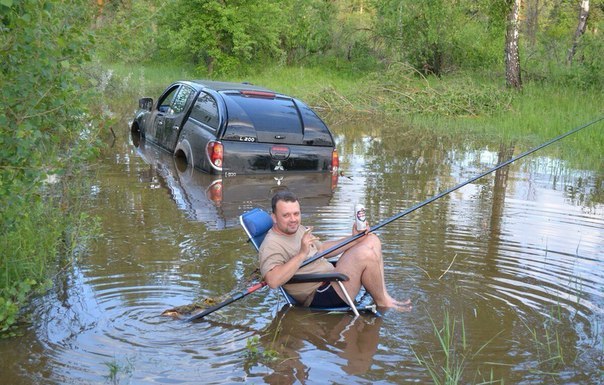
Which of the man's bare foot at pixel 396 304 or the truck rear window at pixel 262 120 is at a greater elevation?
the truck rear window at pixel 262 120

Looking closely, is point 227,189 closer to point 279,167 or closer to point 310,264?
Result: point 279,167

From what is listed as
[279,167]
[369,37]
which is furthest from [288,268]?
[369,37]

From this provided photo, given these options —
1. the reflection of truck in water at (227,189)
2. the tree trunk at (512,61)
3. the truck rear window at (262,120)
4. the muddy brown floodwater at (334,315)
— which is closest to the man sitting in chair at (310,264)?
the muddy brown floodwater at (334,315)

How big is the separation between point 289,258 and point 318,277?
30 centimetres

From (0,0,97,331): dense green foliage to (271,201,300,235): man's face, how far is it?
1593 millimetres

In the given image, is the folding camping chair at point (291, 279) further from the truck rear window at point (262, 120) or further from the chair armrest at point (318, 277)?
the truck rear window at point (262, 120)

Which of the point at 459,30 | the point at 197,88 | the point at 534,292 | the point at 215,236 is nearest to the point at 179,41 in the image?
the point at 459,30

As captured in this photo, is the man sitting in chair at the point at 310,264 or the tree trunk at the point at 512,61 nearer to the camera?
the man sitting in chair at the point at 310,264

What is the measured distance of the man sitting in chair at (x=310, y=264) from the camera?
6535 mm

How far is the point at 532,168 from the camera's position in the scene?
14367 mm

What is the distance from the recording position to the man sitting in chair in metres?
6.54

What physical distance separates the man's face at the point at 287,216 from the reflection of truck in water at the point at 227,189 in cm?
293

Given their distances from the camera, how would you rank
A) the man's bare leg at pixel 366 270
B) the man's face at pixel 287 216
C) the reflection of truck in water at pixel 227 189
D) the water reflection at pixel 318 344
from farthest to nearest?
the reflection of truck in water at pixel 227 189, the man's bare leg at pixel 366 270, the man's face at pixel 287 216, the water reflection at pixel 318 344

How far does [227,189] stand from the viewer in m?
11.6
